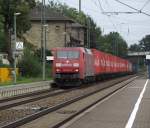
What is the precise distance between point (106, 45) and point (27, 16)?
8738 centimetres

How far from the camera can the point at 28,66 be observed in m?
67.8

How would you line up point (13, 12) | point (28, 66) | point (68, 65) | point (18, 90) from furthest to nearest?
1. point (13, 12)
2. point (28, 66)
3. point (68, 65)
4. point (18, 90)

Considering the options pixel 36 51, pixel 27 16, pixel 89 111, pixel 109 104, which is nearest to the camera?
pixel 89 111

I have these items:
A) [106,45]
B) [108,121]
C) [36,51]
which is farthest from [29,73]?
[106,45]

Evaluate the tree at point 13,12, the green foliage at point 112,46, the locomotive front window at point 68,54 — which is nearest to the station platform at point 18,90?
the locomotive front window at point 68,54

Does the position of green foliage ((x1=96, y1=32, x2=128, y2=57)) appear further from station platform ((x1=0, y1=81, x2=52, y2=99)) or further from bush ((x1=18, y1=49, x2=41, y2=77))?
station platform ((x1=0, y1=81, x2=52, y2=99))

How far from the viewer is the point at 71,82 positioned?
43906 millimetres

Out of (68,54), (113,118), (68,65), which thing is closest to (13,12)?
(68,54)

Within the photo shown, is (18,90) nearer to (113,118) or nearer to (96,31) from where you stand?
(113,118)

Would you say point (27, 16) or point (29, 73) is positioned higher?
point (27, 16)

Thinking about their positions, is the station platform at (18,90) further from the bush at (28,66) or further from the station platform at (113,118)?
the bush at (28,66)

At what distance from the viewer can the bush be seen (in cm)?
6731

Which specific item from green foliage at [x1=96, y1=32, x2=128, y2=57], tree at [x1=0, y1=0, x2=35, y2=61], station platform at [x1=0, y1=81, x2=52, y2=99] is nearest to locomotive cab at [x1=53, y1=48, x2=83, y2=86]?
station platform at [x1=0, y1=81, x2=52, y2=99]

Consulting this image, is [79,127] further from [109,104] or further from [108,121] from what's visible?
[109,104]
